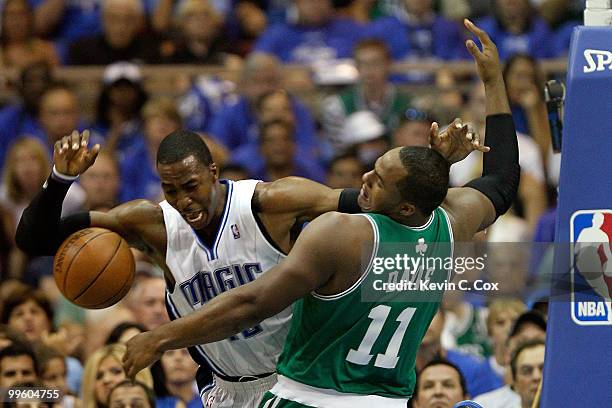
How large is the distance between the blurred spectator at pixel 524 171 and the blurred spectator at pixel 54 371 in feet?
12.2

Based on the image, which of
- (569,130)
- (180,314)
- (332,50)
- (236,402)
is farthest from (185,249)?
(332,50)

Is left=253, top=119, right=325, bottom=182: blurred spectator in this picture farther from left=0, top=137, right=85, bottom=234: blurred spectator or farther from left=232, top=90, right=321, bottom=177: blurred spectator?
left=0, top=137, right=85, bottom=234: blurred spectator

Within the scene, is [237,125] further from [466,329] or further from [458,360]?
[458,360]

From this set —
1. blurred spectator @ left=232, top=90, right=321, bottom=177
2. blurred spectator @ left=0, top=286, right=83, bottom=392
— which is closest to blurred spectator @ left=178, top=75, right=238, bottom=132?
blurred spectator @ left=232, top=90, right=321, bottom=177

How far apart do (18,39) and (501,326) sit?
20.6ft

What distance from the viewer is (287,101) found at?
10383 mm

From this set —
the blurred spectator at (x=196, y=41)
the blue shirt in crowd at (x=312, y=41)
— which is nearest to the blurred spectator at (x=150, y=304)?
the blurred spectator at (x=196, y=41)

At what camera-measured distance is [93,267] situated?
5.62 m

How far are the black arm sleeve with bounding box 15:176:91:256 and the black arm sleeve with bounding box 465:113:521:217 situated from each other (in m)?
1.94

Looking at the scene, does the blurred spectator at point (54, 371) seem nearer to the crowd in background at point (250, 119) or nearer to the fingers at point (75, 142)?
the crowd in background at point (250, 119)

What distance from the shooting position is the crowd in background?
7516mm

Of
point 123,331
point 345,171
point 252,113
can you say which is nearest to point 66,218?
point 123,331

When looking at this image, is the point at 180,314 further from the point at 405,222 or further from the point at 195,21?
the point at 195,21

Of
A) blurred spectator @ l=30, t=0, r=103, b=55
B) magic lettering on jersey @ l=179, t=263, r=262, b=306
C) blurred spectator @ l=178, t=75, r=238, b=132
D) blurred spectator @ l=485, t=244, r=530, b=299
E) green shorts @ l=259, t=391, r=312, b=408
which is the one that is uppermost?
blurred spectator @ l=30, t=0, r=103, b=55
